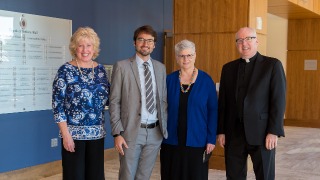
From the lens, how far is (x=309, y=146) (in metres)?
7.94

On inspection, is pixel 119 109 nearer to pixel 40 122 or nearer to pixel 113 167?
pixel 40 122

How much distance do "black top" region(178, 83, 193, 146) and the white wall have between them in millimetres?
8182

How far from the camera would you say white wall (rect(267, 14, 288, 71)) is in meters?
10.9

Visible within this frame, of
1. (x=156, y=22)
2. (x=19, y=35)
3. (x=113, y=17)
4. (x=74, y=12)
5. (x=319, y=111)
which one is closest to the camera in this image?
(x=19, y=35)

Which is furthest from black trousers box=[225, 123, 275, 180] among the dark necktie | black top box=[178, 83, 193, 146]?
the dark necktie

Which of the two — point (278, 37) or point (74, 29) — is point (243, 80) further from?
point (278, 37)

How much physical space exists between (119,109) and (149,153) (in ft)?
1.43

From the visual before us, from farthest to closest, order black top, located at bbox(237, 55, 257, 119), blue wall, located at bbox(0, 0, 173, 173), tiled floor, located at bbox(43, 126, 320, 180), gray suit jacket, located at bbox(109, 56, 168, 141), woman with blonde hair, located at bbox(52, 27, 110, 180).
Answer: tiled floor, located at bbox(43, 126, 320, 180) < blue wall, located at bbox(0, 0, 173, 173) < black top, located at bbox(237, 55, 257, 119) < gray suit jacket, located at bbox(109, 56, 168, 141) < woman with blonde hair, located at bbox(52, 27, 110, 180)

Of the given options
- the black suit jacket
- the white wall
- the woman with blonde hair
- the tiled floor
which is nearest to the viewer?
the woman with blonde hair

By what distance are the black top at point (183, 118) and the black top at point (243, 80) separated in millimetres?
438

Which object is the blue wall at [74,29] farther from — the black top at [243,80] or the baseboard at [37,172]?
the black top at [243,80]

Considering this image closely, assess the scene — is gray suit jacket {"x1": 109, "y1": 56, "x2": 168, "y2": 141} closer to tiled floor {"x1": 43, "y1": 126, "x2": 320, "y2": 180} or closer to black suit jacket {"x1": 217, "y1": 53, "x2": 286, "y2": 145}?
black suit jacket {"x1": 217, "y1": 53, "x2": 286, "y2": 145}

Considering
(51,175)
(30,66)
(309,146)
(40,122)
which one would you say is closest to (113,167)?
(51,175)

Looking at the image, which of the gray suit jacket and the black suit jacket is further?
the black suit jacket
